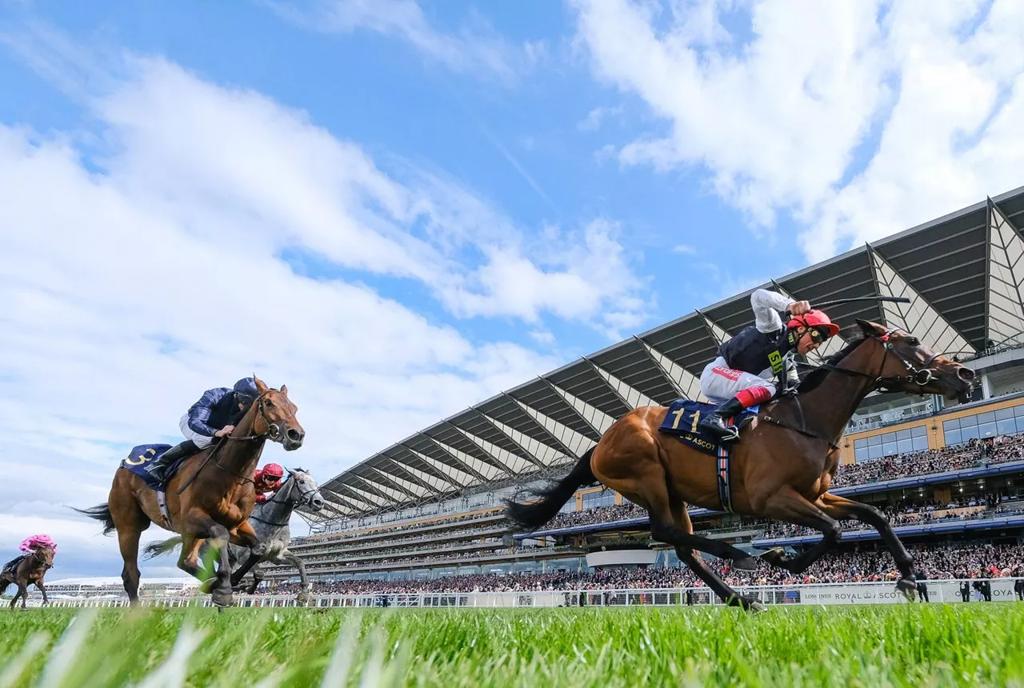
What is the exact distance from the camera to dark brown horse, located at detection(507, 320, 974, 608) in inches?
218

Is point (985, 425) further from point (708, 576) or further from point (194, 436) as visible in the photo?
point (194, 436)

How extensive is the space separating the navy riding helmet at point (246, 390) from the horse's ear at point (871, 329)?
232 inches

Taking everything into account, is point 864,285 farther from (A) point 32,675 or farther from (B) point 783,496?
(A) point 32,675

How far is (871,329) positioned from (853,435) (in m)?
41.8

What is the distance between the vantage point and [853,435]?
43.6 meters

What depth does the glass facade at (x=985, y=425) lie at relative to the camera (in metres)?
36.5

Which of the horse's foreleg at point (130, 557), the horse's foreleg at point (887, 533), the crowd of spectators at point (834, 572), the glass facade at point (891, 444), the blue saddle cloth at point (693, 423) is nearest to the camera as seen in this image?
the horse's foreleg at point (887, 533)

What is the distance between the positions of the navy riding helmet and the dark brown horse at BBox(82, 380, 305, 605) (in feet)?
0.75

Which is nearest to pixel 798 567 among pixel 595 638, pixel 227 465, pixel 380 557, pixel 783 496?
pixel 783 496

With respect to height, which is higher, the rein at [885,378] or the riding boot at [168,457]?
the rein at [885,378]

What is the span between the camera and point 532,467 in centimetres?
6769

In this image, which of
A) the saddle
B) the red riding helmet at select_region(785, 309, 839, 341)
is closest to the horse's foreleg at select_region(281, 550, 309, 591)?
the saddle

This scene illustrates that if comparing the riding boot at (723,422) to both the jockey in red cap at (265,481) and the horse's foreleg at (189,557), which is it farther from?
the jockey in red cap at (265,481)

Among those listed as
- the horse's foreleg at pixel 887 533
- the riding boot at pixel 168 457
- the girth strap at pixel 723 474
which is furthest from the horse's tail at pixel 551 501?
the riding boot at pixel 168 457
